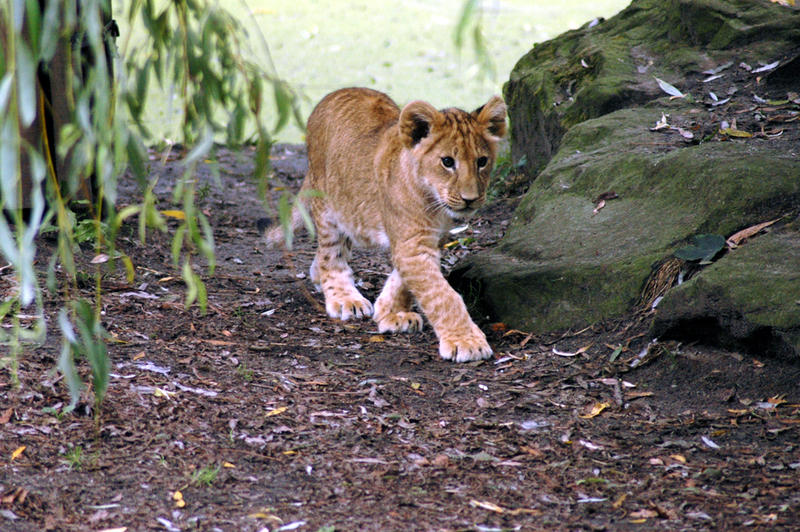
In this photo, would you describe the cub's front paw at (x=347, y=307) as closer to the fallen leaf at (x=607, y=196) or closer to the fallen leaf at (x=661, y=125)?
the fallen leaf at (x=607, y=196)

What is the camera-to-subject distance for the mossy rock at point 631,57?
265 inches

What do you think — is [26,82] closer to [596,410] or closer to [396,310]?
[596,410]

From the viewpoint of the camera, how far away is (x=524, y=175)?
24.9 ft

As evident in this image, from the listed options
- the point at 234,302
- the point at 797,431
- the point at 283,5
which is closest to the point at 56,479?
the point at 234,302

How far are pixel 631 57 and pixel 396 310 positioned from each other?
3.06 m

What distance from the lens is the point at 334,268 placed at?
6004 mm

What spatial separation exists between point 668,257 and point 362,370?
1689 mm

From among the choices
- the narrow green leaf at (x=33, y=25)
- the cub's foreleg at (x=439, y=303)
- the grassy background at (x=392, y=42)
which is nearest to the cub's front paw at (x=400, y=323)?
the cub's foreleg at (x=439, y=303)

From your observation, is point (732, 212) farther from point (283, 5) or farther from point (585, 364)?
point (283, 5)

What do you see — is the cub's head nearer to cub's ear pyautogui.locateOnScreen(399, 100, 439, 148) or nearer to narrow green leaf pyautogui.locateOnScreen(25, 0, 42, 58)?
cub's ear pyautogui.locateOnScreen(399, 100, 439, 148)

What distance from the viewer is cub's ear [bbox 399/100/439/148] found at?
498cm

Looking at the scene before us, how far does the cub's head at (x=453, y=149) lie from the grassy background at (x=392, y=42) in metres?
5.37

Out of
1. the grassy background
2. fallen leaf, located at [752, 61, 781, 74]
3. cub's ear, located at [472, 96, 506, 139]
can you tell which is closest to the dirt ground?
cub's ear, located at [472, 96, 506, 139]

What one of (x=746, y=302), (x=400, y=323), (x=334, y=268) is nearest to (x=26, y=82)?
(x=746, y=302)
